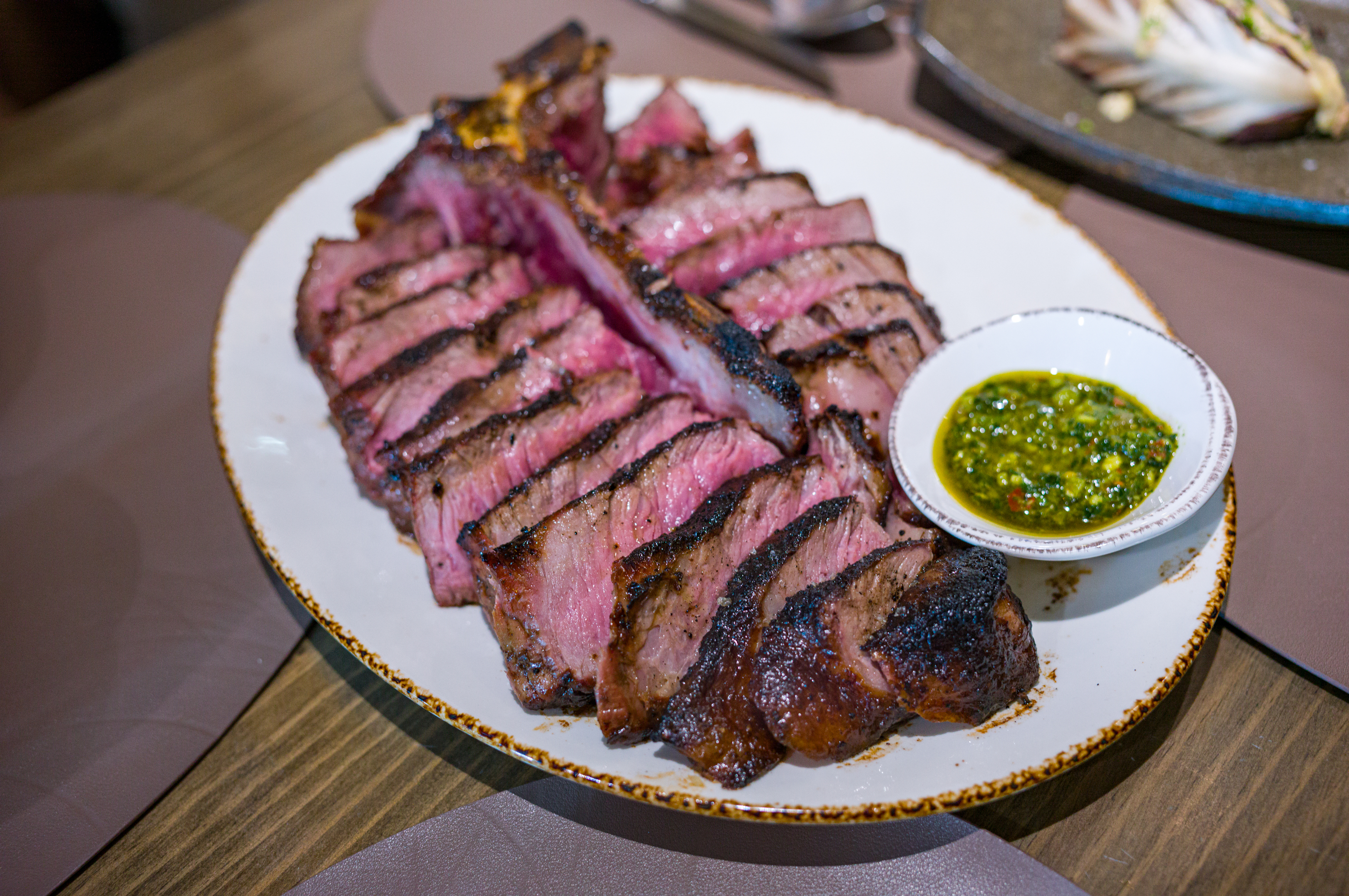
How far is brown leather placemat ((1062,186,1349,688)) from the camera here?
2.79 metres

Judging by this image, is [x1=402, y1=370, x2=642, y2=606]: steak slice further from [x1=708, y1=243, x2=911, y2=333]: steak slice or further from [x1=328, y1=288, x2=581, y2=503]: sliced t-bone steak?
[x1=708, y1=243, x2=911, y2=333]: steak slice

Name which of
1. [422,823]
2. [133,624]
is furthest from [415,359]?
[422,823]

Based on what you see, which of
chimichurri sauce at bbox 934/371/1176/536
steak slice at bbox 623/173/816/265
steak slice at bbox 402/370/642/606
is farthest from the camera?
steak slice at bbox 623/173/816/265

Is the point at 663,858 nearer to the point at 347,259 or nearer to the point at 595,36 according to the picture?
the point at 347,259

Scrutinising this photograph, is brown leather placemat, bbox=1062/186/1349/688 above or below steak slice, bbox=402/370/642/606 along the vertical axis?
below

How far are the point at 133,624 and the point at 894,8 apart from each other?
4.86 meters

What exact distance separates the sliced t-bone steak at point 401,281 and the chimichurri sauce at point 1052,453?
6.33ft

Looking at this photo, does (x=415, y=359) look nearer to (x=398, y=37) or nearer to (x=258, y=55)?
(x=398, y=37)

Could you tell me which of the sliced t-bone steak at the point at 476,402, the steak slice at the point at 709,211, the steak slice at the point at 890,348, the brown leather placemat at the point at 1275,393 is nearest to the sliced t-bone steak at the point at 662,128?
the steak slice at the point at 709,211

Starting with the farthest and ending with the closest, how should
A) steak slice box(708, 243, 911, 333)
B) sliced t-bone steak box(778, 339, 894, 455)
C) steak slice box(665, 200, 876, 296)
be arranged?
steak slice box(665, 200, 876, 296)
steak slice box(708, 243, 911, 333)
sliced t-bone steak box(778, 339, 894, 455)

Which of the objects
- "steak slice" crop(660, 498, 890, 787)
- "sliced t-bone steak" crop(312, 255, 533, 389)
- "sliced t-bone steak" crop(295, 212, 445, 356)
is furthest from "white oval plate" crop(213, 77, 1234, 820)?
"sliced t-bone steak" crop(312, 255, 533, 389)

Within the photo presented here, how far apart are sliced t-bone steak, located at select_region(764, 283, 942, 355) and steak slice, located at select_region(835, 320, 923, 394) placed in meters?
0.06

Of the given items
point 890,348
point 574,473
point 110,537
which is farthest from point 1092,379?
point 110,537

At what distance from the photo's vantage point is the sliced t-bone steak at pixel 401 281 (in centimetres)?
Answer: 346
